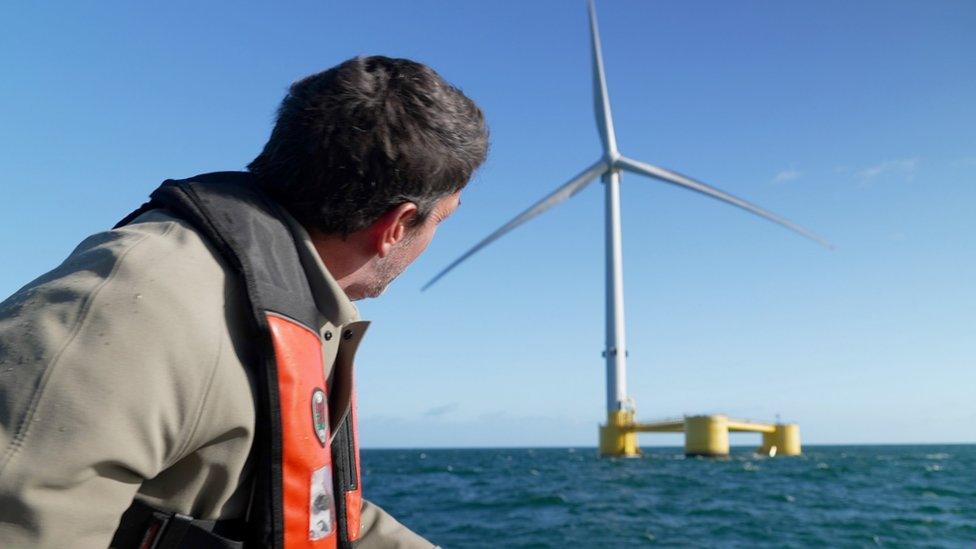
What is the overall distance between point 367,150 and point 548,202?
48337 mm

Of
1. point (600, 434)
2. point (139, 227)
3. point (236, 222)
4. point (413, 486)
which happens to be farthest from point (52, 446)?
point (600, 434)

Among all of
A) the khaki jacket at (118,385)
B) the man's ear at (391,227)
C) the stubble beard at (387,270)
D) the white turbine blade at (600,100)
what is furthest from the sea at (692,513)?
the white turbine blade at (600,100)

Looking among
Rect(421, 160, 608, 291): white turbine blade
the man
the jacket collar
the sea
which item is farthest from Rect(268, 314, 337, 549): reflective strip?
Rect(421, 160, 608, 291): white turbine blade

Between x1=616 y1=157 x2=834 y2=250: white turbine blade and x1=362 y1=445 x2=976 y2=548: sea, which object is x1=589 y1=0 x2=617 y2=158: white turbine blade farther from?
x1=362 y1=445 x2=976 y2=548: sea

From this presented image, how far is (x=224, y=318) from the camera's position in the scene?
5.03 feet

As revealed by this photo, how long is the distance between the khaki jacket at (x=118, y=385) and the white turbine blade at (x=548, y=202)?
4829 centimetres

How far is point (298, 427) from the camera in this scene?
169 centimetres

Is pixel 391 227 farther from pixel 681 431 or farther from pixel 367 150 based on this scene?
pixel 681 431

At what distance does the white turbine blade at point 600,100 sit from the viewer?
164 ft

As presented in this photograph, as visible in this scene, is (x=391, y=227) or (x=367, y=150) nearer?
(x=367, y=150)

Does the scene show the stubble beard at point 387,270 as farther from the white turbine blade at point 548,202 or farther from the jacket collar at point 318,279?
the white turbine blade at point 548,202

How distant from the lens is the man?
128 centimetres

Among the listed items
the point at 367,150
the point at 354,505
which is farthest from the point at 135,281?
the point at 354,505

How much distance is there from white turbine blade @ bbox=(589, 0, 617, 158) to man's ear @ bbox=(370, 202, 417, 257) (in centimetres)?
4971
